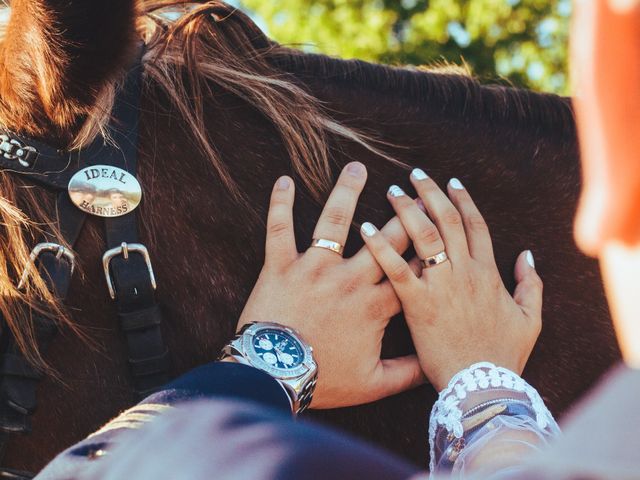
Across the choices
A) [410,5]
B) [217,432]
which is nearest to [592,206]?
[217,432]

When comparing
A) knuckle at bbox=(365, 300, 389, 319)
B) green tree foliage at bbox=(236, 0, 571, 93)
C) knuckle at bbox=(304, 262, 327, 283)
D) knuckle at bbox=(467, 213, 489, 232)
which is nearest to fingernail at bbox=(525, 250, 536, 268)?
knuckle at bbox=(467, 213, 489, 232)

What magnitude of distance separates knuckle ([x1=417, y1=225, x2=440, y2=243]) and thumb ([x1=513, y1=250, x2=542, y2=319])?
0.21 m

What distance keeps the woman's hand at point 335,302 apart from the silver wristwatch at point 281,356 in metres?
0.04

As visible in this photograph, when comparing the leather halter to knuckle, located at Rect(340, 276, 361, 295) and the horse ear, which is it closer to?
knuckle, located at Rect(340, 276, 361, 295)

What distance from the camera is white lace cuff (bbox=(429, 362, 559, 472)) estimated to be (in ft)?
4.63

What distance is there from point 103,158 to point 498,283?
819 millimetres

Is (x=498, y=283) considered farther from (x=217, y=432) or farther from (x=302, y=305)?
(x=217, y=432)

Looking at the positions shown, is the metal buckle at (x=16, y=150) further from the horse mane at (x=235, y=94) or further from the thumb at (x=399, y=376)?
the thumb at (x=399, y=376)

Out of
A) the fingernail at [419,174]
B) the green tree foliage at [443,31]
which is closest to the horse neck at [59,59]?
the fingernail at [419,174]

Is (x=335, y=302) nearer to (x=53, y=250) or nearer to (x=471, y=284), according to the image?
(x=471, y=284)

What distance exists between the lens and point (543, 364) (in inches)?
65.8

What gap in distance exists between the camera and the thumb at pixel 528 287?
5.29 ft

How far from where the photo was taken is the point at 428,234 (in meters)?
1.58

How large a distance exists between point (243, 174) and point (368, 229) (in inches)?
11.3
